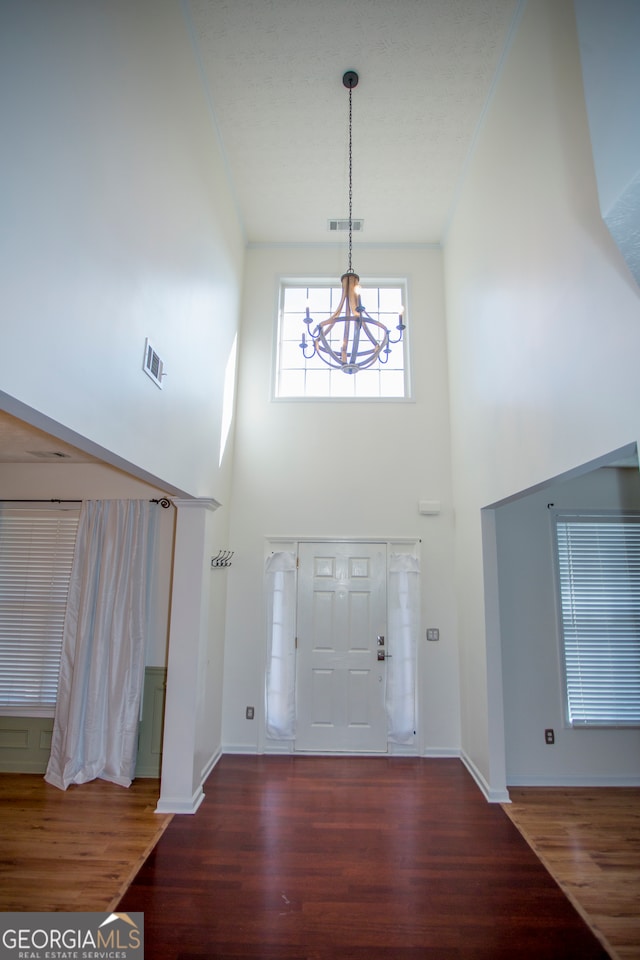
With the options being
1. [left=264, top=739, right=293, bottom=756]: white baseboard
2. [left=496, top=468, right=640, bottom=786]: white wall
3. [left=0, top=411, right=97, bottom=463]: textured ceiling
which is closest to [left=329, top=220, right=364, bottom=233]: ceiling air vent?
[left=496, top=468, right=640, bottom=786]: white wall

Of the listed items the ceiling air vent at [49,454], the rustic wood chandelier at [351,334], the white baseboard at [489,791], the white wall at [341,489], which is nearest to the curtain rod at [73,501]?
the ceiling air vent at [49,454]

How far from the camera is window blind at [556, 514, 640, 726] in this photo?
4.24 metres

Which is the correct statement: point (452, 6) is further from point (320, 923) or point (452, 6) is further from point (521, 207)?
Answer: point (320, 923)

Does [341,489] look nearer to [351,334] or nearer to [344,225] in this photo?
[351,334]

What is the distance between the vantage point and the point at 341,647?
16.0ft

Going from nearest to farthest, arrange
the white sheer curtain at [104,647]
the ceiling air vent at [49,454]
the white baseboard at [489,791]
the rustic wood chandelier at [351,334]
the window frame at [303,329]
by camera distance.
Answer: the rustic wood chandelier at [351,334] < the ceiling air vent at [49,454] < the white baseboard at [489,791] < the white sheer curtain at [104,647] < the window frame at [303,329]

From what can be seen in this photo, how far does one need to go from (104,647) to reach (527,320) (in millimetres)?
4086

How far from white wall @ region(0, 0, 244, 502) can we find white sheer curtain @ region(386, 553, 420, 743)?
2.20 meters

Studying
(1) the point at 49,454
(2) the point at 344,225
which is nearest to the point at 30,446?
(1) the point at 49,454

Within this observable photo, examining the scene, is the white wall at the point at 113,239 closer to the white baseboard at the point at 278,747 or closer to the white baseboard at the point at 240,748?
the white baseboard at the point at 240,748

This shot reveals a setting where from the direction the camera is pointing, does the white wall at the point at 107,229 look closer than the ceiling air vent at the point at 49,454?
Yes

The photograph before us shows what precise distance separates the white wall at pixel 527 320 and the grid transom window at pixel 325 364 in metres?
0.70

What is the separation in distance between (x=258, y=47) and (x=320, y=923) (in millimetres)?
5663

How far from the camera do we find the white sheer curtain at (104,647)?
3.95 metres
